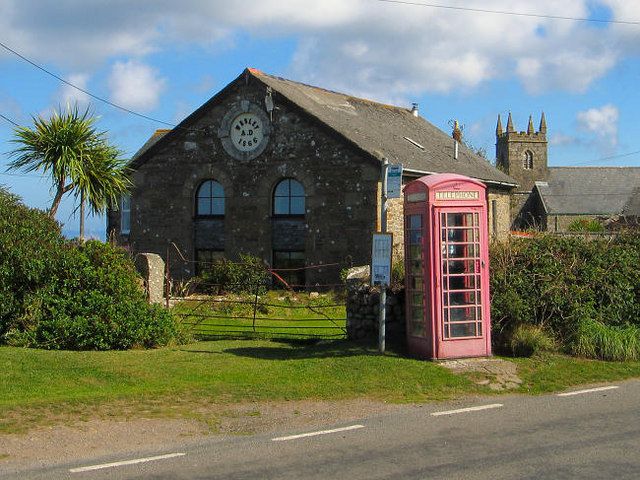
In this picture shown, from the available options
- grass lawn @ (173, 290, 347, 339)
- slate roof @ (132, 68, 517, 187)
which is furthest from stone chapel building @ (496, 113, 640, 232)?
grass lawn @ (173, 290, 347, 339)

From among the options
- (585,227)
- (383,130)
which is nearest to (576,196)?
(585,227)

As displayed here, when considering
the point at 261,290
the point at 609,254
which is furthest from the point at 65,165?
the point at 609,254

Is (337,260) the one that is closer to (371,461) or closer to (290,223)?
(290,223)

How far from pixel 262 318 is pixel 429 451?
9.59 meters

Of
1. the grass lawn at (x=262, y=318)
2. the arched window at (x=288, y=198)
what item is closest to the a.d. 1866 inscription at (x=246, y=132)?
the arched window at (x=288, y=198)

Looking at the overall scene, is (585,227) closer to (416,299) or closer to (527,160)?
(416,299)

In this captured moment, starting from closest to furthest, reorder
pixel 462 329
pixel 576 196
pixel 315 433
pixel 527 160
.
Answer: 1. pixel 315 433
2. pixel 462 329
3. pixel 576 196
4. pixel 527 160

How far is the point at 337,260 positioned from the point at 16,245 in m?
10.4

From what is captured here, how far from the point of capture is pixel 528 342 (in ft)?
41.6

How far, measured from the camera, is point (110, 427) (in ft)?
29.6

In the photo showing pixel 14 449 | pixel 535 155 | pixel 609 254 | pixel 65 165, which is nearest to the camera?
pixel 14 449

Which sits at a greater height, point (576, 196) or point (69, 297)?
point (576, 196)

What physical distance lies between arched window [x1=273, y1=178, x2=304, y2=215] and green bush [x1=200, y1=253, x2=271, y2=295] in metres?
1.95

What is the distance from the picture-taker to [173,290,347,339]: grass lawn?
1641 cm
